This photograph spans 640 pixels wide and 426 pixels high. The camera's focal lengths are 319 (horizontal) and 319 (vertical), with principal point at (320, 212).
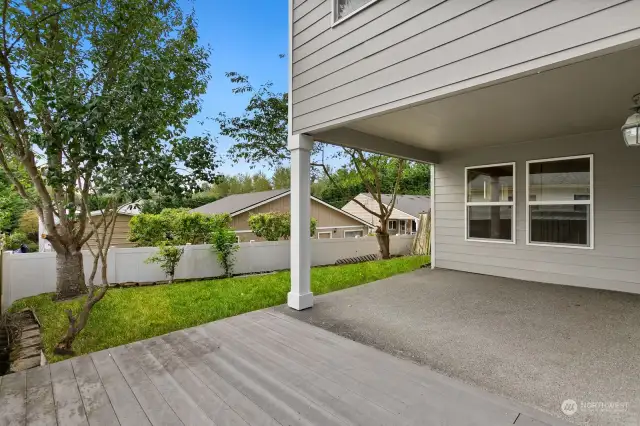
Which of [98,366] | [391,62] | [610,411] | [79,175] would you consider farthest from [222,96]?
[610,411]

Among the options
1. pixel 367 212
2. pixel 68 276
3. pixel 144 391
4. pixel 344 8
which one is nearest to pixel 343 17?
pixel 344 8

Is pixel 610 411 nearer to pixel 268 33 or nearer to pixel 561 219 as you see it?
pixel 561 219

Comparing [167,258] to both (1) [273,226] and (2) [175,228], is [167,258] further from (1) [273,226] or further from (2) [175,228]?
(1) [273,226]

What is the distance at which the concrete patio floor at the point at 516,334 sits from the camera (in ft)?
7.14

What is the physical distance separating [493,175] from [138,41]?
21.3ft

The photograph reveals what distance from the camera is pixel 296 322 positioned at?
3604mm

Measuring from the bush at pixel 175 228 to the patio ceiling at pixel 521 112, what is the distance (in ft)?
18.4

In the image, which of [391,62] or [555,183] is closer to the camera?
[391,62]

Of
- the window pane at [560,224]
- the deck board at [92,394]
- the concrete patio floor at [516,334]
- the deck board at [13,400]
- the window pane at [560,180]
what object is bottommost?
the deck board at [13,400]

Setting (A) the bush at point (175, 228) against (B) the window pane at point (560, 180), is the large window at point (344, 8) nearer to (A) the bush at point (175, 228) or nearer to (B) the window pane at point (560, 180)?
(B) the window pane at point (560, 180)

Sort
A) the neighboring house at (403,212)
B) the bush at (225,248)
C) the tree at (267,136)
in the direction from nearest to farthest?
the bush at (225,248)
the tree at (267,136)
the neighboring house at (403,212)

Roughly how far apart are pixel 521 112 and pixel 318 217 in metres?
13.1

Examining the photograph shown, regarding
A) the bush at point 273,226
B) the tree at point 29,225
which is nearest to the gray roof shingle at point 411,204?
the bush at point 273,226

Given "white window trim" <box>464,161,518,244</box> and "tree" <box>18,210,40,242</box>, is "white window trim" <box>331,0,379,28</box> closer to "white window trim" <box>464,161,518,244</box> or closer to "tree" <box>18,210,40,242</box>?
"white window trim" <box>464,161,518,244</box>
